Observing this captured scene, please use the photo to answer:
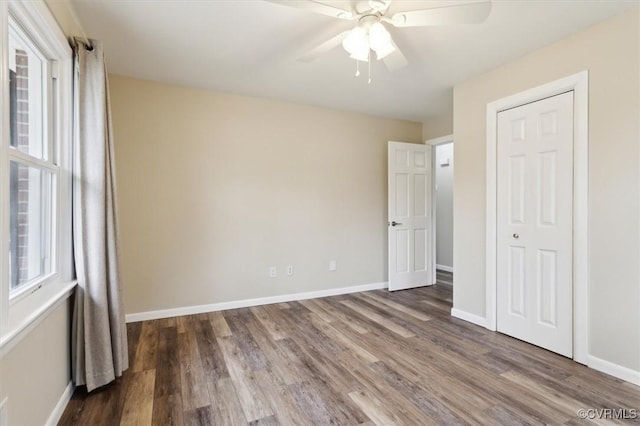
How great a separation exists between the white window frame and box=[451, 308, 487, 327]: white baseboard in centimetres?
331

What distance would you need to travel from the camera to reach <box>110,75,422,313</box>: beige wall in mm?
3145

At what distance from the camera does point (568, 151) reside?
2357 mm

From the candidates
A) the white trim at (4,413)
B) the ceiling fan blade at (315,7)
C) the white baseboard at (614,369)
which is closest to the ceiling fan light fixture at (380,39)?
the ceiling fan blade at (315,7)

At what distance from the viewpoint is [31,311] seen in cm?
142

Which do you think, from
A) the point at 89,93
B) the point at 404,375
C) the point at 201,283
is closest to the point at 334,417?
the point at 404,375

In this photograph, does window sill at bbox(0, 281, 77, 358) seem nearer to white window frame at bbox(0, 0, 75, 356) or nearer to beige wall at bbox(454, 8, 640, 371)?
white window frame at bbox(0, 0, 75, 356)

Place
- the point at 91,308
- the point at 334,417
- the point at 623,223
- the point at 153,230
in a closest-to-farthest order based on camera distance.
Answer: the point at 334,417 → the point at 91,308 → the point at 623,223 → the point at 153,230

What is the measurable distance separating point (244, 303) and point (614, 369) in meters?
3.25

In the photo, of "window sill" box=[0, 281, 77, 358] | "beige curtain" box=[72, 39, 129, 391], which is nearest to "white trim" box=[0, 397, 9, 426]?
"window sill" box=[0, 281, 77, 358]

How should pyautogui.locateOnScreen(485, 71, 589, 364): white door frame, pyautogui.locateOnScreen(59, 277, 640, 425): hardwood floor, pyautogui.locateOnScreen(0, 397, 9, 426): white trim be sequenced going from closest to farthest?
pyautogui.locateOnScreen(0, 397, 9, 426): white trim
pyautogui.locateOnScreen(59, 277, 640, 425): hardwood floor
pyautogui.locateOnScreen(485, 71, 589, 364): white door frame

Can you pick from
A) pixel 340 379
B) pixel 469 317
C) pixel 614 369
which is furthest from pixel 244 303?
pixel 614 369

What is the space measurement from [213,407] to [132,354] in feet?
3.53

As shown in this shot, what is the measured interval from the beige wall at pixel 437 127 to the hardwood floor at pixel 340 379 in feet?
8.55

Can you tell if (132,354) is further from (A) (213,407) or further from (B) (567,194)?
(B) (567,194)
